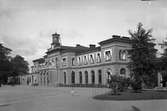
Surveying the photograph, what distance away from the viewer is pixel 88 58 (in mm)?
63062

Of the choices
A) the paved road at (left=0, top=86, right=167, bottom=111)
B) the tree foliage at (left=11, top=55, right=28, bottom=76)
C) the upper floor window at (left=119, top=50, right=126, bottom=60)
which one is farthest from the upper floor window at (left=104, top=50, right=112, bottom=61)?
the tree foliage at (left=11, top=55, right=28, bottom=76)

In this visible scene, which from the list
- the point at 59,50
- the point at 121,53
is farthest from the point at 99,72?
the point at 59,50

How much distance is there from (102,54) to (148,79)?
92.3ft

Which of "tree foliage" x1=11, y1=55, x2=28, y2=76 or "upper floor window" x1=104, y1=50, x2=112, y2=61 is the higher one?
"upper floor window" x1=104, y1=50, x2=112, y2=61

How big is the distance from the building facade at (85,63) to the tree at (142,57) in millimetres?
16190

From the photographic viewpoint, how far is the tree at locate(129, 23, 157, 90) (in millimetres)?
28438

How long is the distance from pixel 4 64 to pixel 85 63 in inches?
2323

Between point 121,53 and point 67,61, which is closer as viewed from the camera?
point 121,53

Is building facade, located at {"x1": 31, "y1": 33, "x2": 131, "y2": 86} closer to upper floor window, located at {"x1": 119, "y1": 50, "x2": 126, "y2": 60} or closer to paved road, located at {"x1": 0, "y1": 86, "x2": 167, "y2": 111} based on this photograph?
upper floor window, located at {"x1": 119, "y1": 50, "x2": 126, "y2": 60}

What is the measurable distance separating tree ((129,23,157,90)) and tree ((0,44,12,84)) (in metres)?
24.4

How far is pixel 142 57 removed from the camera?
28.7m

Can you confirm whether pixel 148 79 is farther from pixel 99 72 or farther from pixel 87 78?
pixel 87 78

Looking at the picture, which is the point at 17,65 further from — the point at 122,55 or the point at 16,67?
the point at 122,55

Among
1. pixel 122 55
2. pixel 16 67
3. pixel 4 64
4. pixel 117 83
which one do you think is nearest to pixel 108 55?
pixel 122 55
